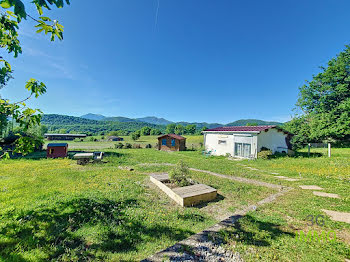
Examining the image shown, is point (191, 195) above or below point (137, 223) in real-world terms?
above

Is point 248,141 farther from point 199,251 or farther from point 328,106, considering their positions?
point 328,106

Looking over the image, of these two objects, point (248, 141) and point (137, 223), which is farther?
point (248, 141)

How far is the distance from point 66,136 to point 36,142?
76.8m

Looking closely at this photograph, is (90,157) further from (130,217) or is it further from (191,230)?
(191,230)

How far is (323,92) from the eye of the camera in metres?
26.9

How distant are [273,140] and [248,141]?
11.4 ft

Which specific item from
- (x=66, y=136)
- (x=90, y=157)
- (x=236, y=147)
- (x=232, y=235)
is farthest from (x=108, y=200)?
(x=66, y=136)

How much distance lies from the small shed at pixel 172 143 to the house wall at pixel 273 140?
12.1 metres

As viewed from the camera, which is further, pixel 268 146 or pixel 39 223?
pixel 268 146

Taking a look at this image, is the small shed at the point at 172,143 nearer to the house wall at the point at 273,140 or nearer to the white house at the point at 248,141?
the white house at the point at 248,141

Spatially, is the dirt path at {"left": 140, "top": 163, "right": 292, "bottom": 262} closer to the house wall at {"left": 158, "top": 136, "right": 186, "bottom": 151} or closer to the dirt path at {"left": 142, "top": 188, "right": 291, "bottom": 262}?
the dirt path at {"left": 142, "top": 188, "right": 291, "bottom": 262}

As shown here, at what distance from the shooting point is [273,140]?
1670 cm

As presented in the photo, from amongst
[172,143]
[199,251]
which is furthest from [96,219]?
[172,143]

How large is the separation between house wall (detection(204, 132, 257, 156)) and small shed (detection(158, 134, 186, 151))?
15.6 ft
